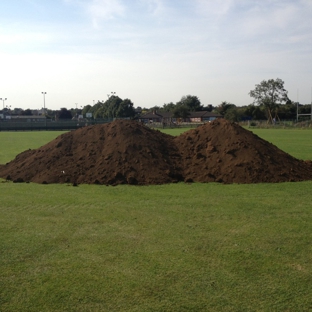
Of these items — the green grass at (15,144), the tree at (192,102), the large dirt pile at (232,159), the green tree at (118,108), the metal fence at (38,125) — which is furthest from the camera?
the tree at (192,102)

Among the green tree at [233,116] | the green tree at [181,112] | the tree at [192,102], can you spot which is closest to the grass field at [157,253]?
the green tree at [233,116]

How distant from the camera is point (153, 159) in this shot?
47.1ft

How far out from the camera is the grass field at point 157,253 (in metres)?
4.72

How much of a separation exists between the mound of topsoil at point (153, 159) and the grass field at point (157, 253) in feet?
9.28

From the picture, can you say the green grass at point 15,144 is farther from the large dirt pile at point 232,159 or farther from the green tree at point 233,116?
the green tree at point 233,116

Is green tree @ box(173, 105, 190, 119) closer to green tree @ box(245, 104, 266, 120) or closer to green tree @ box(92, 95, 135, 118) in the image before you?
green tree @ box(92, 95, 135, 118)

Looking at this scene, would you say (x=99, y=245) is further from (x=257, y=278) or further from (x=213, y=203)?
(x=213, y=203)

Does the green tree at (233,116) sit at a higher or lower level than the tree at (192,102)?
lower

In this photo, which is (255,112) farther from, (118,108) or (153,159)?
(153,159)

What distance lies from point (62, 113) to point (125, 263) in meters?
130

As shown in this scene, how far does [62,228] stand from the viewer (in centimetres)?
764

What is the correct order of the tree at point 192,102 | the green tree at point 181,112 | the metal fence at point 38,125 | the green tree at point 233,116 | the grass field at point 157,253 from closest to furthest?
the grass field at point 157,253
the metal fence at point 38,125
the green tree at point 233,116
the green tree at point 181,112
the tree at point 192,102

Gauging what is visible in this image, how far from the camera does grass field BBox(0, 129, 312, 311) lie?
186 inches

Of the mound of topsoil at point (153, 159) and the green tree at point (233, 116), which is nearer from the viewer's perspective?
the mound of topsoil at point (153, 159)
